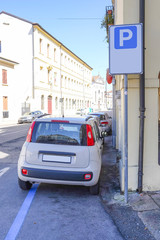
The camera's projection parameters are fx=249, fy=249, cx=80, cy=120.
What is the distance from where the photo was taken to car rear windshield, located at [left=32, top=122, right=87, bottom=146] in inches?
183

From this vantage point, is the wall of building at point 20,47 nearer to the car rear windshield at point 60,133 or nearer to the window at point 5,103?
the window at point 5,103

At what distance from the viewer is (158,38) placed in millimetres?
4832

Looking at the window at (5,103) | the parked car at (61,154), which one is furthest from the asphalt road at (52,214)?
the window at (5,103)

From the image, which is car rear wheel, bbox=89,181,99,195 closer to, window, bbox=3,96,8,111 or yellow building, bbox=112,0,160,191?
yellow building, bbox=112,0,160,191

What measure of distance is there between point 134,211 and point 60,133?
189 centimetres

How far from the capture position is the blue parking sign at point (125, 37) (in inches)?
167

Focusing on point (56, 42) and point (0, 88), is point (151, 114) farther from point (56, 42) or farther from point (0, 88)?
point (56, 42)

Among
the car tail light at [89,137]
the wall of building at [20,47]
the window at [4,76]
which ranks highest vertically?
the wall of building at [20,47]

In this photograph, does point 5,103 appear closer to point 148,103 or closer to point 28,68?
point 28,68

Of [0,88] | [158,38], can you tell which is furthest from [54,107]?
[158,38]

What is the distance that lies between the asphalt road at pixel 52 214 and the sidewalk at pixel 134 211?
0.15 metres

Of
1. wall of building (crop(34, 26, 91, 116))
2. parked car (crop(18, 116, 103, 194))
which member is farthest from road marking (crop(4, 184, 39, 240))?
wall of building (crop(34, 26, 91, 116))

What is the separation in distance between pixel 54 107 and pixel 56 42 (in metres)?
11.3

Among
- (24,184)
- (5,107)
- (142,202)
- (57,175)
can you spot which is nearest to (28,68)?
(5,107)
